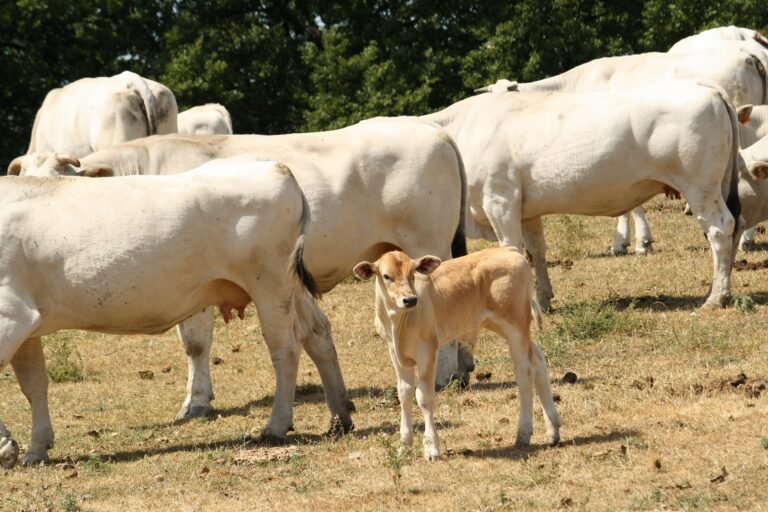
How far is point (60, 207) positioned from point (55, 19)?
25.6 m

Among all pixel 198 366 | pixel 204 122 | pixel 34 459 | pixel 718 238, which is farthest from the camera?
pixel 204 122

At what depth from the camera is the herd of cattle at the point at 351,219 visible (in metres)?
8.83

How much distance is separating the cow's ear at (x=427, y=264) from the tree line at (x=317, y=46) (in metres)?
22.3

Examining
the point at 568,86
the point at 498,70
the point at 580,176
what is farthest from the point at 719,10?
the point at 580,176

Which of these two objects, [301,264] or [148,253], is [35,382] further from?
[301,264]

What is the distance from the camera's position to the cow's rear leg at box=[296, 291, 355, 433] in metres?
10.1

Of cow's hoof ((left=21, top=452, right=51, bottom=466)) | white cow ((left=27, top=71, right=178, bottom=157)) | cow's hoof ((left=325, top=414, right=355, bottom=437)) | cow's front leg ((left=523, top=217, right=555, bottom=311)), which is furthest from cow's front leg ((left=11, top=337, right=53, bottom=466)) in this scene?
white cow ((left=27, top=71, right=178, bottom=157))

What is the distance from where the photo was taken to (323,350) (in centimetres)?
1040

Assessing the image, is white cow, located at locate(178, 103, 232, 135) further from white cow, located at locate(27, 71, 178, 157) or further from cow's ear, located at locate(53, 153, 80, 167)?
cow's ear, located at locate(53, 153, 80, 167)

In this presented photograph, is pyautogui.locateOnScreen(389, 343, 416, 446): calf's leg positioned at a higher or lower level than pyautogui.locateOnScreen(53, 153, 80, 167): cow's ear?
lower

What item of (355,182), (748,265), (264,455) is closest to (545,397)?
(264,455)

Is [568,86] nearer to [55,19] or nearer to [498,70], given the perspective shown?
[498,70]

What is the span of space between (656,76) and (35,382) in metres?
10.1

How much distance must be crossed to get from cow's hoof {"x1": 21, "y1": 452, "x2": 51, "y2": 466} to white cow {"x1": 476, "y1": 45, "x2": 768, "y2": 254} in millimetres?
9121
